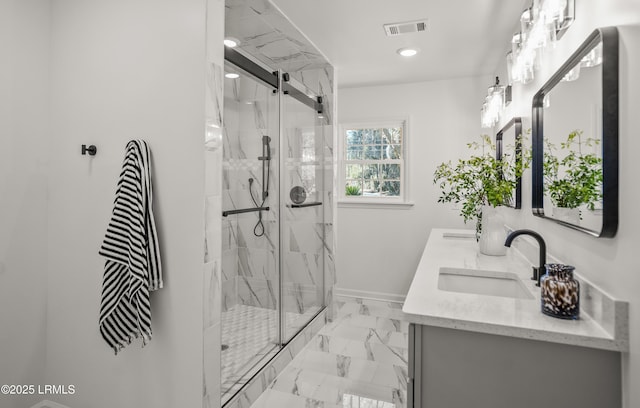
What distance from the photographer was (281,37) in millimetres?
2734

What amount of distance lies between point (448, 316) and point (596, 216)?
0.63m

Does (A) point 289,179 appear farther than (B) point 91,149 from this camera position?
Yes

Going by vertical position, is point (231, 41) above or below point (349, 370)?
above

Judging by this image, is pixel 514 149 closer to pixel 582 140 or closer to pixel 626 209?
pixel 582 140

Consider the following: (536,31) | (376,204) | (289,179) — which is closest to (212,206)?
(289,179)

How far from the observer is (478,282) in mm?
1876

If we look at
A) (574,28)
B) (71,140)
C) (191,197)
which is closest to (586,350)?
(574,28)

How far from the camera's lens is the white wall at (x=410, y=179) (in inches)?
149

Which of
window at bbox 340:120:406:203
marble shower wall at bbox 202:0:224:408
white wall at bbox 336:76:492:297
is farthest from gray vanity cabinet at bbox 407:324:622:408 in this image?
window at bbox 340:120:406:203

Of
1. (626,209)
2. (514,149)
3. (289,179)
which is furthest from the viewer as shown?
(289,179)

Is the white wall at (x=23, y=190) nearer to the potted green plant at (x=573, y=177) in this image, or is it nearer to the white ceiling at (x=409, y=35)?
the white ceiling at (x=409, y=35)

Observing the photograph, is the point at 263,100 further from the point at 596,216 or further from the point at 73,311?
the point at 596,216

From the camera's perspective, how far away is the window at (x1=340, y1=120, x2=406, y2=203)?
4.05 m

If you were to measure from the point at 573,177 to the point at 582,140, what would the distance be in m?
0.15
